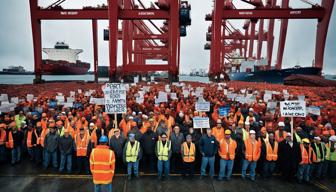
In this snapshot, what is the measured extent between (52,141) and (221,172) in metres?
5.31

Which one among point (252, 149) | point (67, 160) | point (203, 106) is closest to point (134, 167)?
point (67, 160)

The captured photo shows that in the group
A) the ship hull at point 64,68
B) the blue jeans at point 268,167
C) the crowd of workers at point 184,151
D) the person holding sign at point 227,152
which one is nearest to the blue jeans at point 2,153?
the crowd of workers at point 184,151

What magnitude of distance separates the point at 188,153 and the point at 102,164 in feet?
8.58

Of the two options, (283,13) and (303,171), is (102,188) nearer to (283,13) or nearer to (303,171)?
(303,171)

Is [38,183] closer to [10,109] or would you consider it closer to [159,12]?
[10,109]

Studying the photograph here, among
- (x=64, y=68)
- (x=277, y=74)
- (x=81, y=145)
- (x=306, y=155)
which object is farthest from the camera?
(x=64, y=68)

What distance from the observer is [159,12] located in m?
21.9

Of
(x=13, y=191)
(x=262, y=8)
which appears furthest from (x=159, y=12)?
(x=13, y=191)

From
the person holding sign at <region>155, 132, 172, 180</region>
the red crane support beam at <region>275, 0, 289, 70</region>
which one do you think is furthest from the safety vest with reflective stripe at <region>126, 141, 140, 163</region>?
the red crane support beam at <region>275, 0, 289, 70</region>

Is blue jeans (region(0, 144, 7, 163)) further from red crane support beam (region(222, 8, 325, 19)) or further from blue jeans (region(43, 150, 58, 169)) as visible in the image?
red crane support beam (region(222, 8, 325, 19))

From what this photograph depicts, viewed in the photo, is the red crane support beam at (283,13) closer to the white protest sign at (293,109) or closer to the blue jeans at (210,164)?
the white protest sign at (293,109)

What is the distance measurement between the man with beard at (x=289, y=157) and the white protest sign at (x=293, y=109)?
3.26 ft

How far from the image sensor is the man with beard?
5.82 metres

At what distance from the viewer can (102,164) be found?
436 cm
